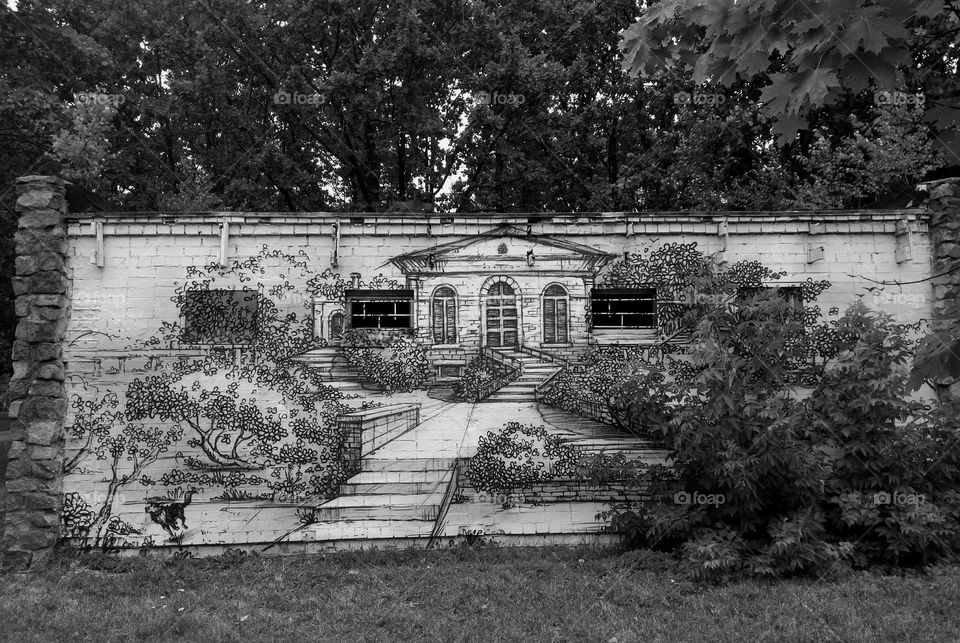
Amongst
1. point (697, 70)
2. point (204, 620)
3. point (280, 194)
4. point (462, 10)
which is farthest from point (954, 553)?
point (280, 194)

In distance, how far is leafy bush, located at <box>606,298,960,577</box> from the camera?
215 inches

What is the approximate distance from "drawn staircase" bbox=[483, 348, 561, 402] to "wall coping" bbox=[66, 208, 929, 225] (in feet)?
5.14

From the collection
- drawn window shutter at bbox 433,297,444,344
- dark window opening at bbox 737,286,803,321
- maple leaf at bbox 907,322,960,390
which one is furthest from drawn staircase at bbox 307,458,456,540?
maple leaf at bbox 907,322,960,390

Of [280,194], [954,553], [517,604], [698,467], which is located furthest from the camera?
[280,194]

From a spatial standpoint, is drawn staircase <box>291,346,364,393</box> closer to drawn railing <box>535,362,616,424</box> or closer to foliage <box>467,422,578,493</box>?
foliage <box>467,422,578,493</box>

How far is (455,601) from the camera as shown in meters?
5.16

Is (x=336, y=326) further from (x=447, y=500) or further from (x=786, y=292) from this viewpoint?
(x=786, y=292)

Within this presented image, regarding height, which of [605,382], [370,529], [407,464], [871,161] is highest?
[871,161]

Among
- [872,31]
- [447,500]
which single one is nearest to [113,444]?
[447,500]

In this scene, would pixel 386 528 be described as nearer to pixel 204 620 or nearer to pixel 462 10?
pixel 204 620

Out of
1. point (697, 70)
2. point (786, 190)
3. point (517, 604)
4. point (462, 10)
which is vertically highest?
point (462, 10)

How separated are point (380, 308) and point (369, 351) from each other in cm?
52

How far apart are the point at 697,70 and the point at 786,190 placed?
32.5 feet

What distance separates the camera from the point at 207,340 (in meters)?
6.55
